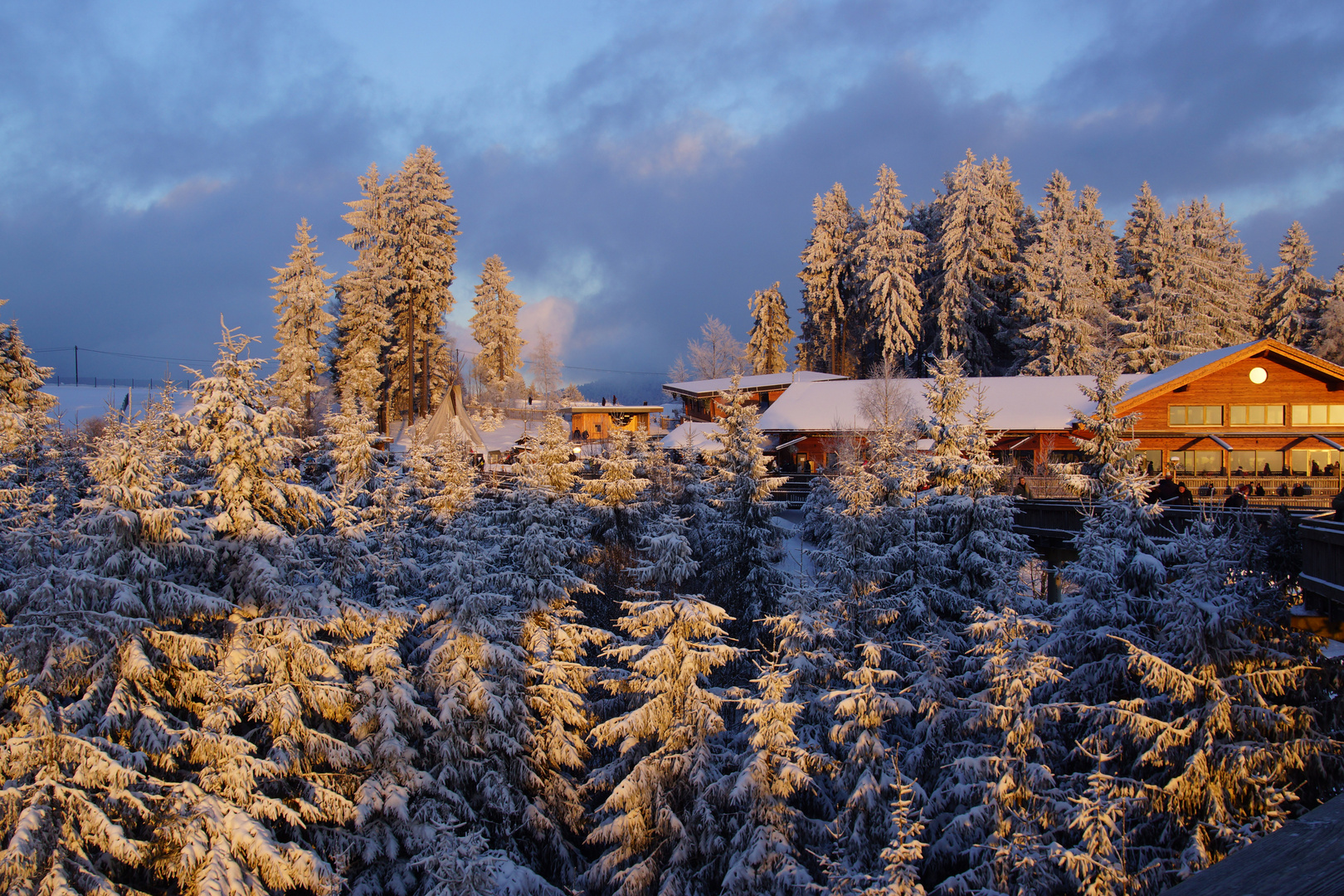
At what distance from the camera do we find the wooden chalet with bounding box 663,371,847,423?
54438 mm

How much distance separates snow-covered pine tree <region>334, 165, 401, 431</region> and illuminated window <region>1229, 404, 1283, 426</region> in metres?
43.9

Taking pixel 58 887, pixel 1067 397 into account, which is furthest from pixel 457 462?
pixel 1067 397

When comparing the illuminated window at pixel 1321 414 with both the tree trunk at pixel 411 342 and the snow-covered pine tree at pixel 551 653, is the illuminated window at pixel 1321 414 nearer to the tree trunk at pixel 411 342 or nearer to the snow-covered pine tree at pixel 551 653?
the snow-covered pine tree at pixel 551 653

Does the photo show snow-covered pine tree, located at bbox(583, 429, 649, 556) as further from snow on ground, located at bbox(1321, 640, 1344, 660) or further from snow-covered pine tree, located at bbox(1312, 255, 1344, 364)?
snow-covered pine tree, located at bbox(1312, 255, 1344, 364)

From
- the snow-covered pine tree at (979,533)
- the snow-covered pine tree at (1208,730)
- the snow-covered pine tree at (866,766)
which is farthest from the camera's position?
the snow-covered pine tree at (979,533)

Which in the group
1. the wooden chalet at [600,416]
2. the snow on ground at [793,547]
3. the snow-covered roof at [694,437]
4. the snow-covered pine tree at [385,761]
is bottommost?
the snow-covered pine tree at [385,761]

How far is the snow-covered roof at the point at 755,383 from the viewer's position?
5410cm

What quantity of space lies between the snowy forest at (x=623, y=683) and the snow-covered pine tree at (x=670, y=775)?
0.08m

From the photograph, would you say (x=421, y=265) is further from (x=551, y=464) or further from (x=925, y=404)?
(x=925, y=404)

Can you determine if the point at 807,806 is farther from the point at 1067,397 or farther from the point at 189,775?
the point at 1067,397

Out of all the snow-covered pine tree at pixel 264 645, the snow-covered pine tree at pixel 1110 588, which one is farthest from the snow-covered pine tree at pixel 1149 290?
the snow-covered pine tree at pixel 264 645

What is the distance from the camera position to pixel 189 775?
1631 cm

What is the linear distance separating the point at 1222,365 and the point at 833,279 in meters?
31.5

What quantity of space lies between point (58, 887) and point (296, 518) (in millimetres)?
7934
